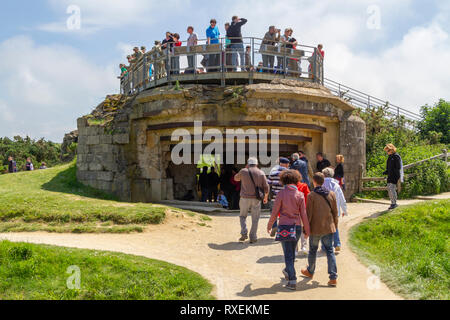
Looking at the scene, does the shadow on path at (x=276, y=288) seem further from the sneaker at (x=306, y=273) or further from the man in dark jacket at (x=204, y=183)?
the man in dark jacket at (x=204, y=183)

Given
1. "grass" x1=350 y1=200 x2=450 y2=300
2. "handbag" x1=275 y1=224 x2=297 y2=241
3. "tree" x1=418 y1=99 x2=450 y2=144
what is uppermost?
"tree" x1=418 y1=99 x2=450 y2=144

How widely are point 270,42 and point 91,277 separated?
10078mm

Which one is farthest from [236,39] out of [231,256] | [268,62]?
[231,256]

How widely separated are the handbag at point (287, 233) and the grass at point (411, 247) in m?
1.59

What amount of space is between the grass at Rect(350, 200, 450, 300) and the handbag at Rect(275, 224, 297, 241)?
1.59 m

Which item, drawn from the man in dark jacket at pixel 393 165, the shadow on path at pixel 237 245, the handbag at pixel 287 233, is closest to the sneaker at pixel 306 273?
the handbag at pixel 287 233

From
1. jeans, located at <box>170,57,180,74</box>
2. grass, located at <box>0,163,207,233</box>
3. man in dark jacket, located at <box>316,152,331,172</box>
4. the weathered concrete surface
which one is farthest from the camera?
jeans, located at <box>170,57,180,74</box>

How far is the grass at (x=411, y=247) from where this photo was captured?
17.5 ft

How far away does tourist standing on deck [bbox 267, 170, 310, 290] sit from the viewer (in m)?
5.32

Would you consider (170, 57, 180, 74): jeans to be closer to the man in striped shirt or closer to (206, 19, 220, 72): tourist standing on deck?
(206, 19, 220, 72): tourist standing on deck

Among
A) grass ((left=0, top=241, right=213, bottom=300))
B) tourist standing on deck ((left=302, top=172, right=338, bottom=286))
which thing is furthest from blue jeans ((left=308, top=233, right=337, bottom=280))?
grass ((left=0, top=241, right=213, bottom=300))

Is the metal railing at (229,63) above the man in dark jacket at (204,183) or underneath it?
above
